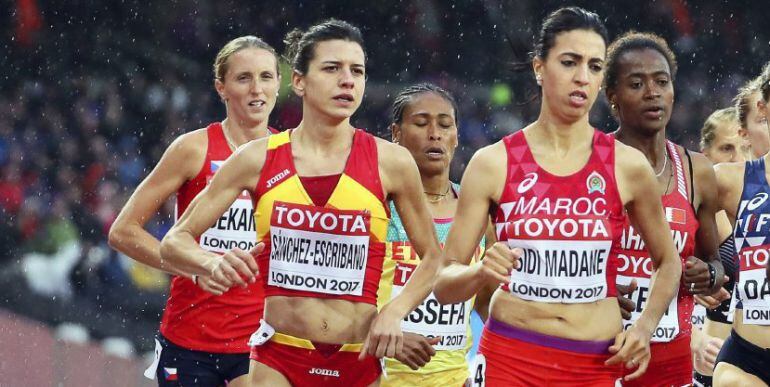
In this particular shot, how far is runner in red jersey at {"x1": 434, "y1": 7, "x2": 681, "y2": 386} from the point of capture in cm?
436

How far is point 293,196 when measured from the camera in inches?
187

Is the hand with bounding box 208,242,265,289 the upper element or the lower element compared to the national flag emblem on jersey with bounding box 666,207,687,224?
lower

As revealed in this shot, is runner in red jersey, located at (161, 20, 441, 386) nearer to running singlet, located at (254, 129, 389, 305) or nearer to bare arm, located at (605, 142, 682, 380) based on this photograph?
running singlet, located at (254, 129, 389, 305)

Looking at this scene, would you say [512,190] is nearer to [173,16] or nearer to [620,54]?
[620,54]

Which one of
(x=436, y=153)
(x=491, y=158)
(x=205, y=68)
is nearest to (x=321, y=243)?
(x=491, y=158)

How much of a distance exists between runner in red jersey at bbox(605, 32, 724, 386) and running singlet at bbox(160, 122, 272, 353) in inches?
69.6

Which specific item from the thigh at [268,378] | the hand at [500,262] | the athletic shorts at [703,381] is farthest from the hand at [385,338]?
the athletic shorts at [703,381]

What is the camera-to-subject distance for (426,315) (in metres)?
5.89

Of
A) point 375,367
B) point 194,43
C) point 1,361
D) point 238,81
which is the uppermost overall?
point 194,43

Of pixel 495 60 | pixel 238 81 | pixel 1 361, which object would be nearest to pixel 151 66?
pixel 495 60

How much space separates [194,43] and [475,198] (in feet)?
36.1

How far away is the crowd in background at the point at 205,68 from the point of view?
1381 centimetres

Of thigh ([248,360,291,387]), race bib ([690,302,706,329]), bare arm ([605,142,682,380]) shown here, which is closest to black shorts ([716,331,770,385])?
bare arm ([605,142,682,380])

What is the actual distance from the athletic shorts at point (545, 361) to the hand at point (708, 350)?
1912mm
